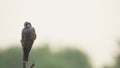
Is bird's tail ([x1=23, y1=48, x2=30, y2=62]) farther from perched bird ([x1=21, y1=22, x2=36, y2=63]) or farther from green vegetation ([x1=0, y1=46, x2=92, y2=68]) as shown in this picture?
green vegetation ([x1=0, y1=46, x2=92, y2=68])

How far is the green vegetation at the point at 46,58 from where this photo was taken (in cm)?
7062

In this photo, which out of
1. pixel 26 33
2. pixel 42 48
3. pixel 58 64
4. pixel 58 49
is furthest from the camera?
pixel 58 49

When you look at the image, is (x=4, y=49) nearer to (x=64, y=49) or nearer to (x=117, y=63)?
(x=64, y=49)

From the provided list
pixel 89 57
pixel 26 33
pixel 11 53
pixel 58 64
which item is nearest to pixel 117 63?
pixel 89 57

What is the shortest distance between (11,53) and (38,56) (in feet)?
16.7

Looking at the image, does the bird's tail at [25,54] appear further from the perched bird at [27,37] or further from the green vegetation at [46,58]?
the green vegetation at [46,58]

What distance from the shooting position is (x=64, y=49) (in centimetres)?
7719

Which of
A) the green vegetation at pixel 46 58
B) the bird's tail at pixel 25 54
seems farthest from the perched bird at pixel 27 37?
the green vegetation at pixel 46 58

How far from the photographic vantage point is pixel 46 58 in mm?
71938

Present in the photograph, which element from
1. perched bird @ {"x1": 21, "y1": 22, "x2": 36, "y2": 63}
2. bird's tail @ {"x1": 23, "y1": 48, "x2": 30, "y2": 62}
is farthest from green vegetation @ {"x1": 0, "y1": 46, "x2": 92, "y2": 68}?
perched bird @ {"x1": 21, "y1": 22, "x2": 36, "y2": 63}

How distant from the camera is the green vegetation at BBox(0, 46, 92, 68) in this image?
70.6 metres

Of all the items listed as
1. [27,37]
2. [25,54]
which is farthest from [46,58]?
[27,37]

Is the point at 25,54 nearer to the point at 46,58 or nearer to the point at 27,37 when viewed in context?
the point at 27,37

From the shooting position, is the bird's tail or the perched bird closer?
the perched bird
